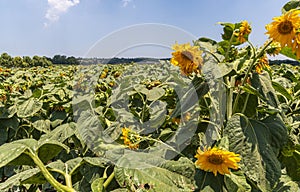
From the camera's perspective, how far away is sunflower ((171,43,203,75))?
51.8 inches

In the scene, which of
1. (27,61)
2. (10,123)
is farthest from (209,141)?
(27,61)

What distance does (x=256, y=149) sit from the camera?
1089mm

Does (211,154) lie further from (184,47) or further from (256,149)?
(184,47)

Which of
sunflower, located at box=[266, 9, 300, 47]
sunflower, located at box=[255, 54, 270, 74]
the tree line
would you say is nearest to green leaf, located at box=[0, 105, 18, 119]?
sunflower, located at box=[255, 54, 270, 74]

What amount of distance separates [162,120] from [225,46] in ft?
1.99

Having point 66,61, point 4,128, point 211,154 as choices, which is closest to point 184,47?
point 211,154

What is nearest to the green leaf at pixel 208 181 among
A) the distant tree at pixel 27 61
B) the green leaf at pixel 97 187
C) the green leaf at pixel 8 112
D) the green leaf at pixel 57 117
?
the green leaf at pixel 97 187

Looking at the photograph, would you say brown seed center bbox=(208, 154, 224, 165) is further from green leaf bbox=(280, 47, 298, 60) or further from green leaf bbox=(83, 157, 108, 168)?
green leaf bbox=(280, 47, 298, 60)

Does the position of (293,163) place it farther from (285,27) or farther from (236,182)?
(285,27)

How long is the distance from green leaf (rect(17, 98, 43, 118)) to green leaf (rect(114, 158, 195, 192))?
205 centimetres

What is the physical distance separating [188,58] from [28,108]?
6.32ft

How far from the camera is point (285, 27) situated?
1.20 m

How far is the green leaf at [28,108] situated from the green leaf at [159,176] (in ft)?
6.74

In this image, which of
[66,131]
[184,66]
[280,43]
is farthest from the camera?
[66,131]
